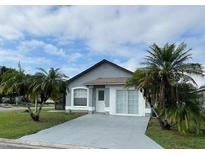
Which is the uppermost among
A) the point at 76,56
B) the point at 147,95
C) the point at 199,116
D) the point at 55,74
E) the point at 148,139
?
the point at 76,56

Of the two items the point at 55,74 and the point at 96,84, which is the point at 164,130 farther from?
the point at 96,84

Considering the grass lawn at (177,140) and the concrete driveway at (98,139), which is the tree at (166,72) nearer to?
the grass lawn at (177,140)

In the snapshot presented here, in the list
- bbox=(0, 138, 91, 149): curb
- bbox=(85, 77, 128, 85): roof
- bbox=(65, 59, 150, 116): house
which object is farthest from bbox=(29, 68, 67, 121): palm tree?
bbox=(0, 138, 91, 149): curb

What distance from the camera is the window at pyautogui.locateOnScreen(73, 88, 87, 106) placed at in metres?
24.1

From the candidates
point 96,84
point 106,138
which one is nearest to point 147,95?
point 106,138

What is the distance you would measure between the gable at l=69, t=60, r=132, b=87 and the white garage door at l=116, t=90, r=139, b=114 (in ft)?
7.53

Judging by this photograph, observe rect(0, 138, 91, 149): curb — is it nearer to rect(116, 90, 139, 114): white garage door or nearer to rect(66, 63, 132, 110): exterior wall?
rect(116, 90, 139, 114): white garage door

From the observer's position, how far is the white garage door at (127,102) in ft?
70.1

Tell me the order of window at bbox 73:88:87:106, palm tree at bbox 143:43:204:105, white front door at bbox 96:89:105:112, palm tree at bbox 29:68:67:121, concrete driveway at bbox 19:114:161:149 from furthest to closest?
1. window at bbox 73:88:87:106
2. white front door at bbox 96:89:105:112
3. palm tree at bbox 29:68:67:121
4. palm tree at bbox 143:43:204:105
5. concrete driveway at bbox 19:114:161:149

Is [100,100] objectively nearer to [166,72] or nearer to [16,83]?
[16,83]

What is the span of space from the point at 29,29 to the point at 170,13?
9374 mm

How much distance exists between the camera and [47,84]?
1678 cm

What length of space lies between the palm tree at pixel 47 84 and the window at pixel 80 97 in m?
6.43

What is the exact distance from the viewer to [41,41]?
21.8 m
